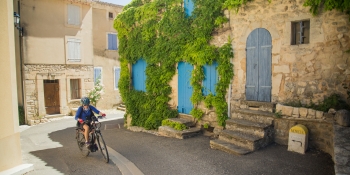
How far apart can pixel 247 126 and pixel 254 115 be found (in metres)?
0.47

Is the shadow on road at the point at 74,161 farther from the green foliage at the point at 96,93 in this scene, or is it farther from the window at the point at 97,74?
the window at the point at 97,74

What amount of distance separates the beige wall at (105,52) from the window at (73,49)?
58.9 inches

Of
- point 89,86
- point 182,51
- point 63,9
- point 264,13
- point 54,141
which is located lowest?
point 54,141

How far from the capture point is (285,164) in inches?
198

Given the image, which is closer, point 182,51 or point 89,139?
point 89,139

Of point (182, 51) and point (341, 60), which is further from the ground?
point (182, 51)

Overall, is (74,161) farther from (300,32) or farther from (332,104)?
(300,32)

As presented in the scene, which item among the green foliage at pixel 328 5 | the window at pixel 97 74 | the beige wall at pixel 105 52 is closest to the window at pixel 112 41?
the beige wall at pixel 105 52

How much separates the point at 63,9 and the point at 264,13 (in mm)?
13662

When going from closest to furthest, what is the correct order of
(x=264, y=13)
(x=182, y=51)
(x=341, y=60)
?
(x=341, y=60), (x=264, y=13), (x=182, y=51)

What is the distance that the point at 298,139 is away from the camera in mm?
Answer: 5566

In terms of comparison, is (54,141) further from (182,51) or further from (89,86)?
(89,86)

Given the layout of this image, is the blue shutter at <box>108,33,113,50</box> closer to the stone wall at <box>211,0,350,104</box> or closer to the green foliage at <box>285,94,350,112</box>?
the stone wall at <box>211,0,350,104</box>

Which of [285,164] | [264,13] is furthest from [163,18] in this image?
[285,164]
